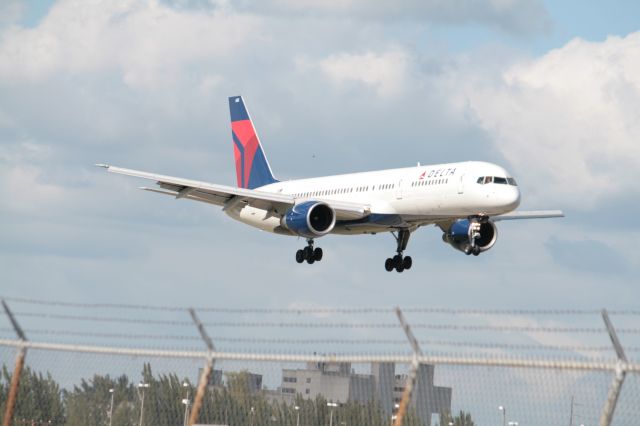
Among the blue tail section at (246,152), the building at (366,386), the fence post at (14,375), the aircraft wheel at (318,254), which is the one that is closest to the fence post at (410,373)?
the building at (366,386)

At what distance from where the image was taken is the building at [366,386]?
49.0 ft

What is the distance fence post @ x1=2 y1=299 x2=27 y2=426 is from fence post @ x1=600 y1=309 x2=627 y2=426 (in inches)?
Answer: 370

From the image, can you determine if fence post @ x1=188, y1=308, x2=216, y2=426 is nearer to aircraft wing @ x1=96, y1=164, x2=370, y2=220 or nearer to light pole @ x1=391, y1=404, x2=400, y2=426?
light pole @ x1=391, y1=404, x2=400, y2=426

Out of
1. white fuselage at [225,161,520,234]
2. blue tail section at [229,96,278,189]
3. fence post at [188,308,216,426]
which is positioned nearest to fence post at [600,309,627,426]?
fence post at [188,308,216,426]

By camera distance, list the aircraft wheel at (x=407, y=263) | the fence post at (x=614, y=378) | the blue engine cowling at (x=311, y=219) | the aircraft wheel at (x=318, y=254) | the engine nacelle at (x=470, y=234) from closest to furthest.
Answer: the fence post at (x=614, y=378)
the engine nacelle at (x=470, y=234)
the blue engine cowling at (x=311, y=219)
the aircraft wheel at (x=318, y=254)
the aircraft wheel at (x=407, y=263)

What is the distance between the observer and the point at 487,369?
1472 cm

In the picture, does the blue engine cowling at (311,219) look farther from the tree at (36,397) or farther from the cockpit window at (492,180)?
the tree at (36,397)

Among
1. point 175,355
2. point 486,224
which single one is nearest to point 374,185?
point 486,224

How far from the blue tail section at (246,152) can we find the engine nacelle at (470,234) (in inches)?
607

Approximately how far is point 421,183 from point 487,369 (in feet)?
130

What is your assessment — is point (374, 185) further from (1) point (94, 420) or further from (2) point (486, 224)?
(1) point (94, 420)

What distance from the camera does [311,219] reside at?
187 feet

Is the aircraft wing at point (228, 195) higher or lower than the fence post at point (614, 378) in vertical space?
higher

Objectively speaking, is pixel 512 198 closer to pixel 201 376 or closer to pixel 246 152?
pixel 246 152
